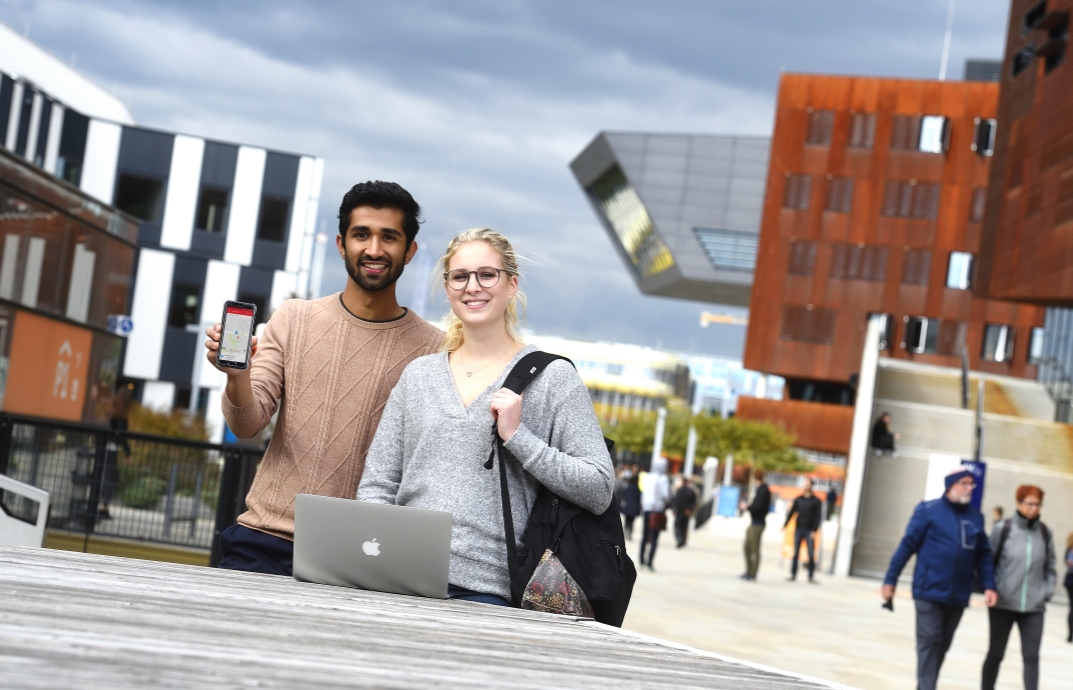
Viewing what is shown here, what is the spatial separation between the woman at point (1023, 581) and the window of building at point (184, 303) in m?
38.3

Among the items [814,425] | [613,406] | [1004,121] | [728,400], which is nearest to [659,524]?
[1004,121]

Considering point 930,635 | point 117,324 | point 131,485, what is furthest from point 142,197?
point 930,635

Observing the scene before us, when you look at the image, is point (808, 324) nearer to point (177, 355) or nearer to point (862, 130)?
point (862, 130)

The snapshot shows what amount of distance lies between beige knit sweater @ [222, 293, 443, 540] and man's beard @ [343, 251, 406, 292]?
0.48 ft

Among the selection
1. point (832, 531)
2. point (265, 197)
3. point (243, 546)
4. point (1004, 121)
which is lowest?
point (832, 531)

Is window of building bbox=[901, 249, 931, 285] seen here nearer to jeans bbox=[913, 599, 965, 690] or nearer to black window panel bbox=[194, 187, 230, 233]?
black window panel bbox=[194, 187, 230, 233]

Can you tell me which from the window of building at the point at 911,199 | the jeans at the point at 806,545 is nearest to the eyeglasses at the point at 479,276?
the jeans at the point at 806,545

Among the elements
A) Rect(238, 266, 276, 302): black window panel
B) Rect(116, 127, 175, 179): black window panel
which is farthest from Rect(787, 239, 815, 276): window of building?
Rect(116, 127, 175, 179): black window panel

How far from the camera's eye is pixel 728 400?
197 metres

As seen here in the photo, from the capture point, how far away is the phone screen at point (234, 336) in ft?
11.9

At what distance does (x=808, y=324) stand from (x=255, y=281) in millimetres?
25592

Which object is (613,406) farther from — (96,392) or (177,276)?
(96,392)

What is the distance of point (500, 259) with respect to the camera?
3.77 meters

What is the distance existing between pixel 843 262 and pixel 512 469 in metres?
57.0
